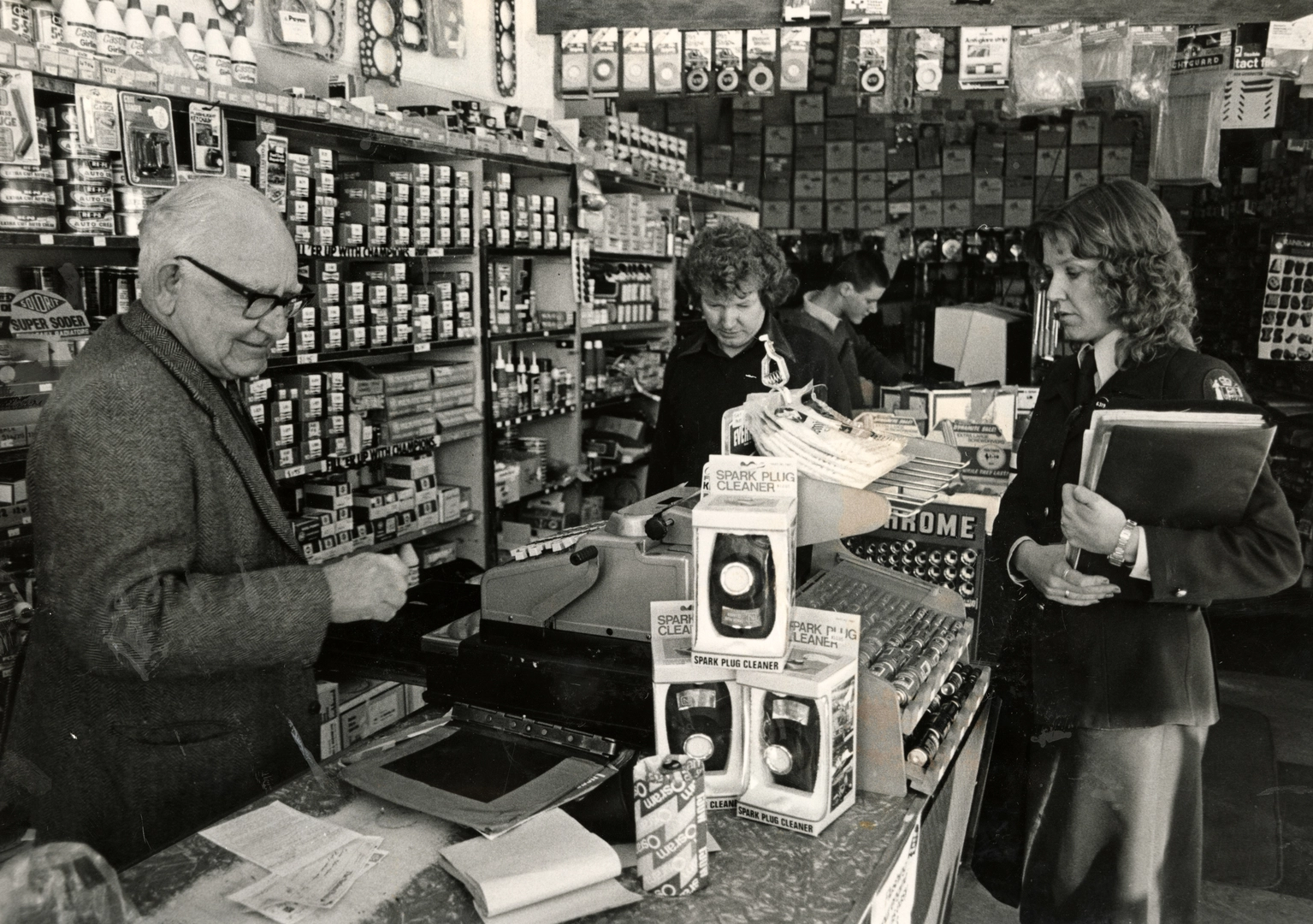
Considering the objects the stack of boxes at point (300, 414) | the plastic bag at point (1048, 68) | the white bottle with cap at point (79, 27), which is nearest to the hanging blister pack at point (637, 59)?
the plastic bag at point (1048, 68)

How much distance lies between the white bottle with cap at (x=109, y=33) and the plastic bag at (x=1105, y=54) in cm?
419

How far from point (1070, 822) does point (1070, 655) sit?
40cm

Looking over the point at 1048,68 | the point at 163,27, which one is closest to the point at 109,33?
the point at 163,27

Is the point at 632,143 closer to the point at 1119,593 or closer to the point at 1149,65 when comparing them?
the point at 1149,65

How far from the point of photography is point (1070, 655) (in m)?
2.20

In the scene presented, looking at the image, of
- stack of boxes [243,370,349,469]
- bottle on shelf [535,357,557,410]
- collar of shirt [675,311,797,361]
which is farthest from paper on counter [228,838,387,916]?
bottle on shelf [535,357,557,410]

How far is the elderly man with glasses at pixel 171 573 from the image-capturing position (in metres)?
1.71

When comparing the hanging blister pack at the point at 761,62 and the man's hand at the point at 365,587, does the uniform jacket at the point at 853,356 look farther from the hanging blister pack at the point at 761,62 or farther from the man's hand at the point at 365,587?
the man's hand at the point at 365,587

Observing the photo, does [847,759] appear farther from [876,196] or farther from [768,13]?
[876,196]

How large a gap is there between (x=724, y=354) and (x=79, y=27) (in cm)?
211

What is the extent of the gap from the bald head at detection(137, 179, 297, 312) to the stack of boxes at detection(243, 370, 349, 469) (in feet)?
5.15

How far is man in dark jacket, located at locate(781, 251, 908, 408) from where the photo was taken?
17.5 ft

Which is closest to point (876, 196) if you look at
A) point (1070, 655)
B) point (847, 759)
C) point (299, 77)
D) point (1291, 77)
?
point (1291, 77)

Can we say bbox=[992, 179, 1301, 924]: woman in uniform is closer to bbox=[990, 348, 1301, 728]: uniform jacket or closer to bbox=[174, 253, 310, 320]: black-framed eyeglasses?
bbox=[990, 348, 1301, 728]: uniform jacket
